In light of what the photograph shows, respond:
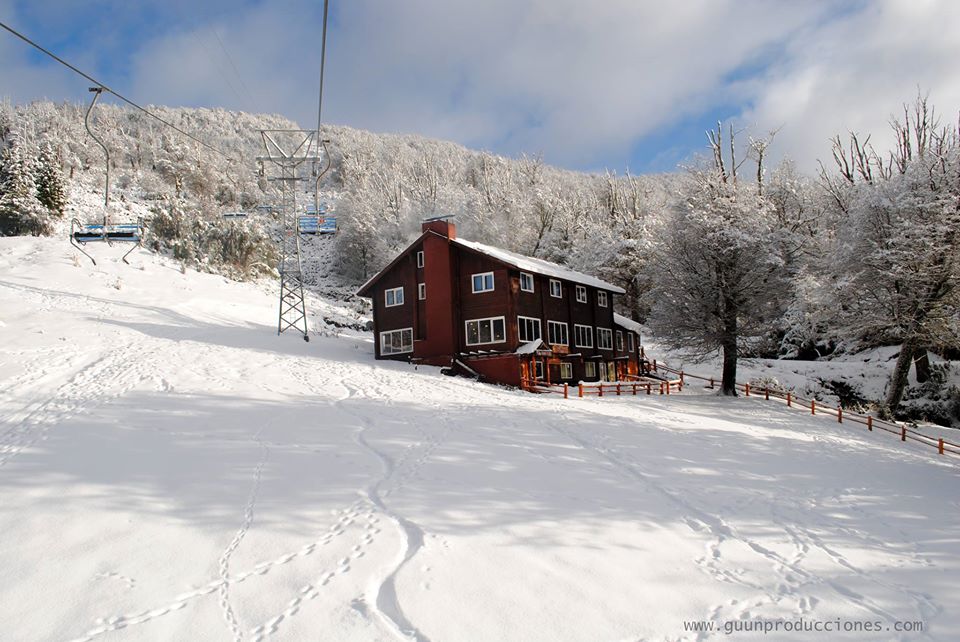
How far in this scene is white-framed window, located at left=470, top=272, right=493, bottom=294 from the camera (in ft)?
105

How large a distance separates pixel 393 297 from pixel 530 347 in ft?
35.6

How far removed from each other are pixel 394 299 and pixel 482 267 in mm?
7052

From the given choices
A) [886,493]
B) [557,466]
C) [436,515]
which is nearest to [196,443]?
[436,515]

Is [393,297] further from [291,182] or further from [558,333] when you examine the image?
[558,333]

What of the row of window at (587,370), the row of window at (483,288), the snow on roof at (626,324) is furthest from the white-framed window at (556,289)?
the snow on roof at (626,324)

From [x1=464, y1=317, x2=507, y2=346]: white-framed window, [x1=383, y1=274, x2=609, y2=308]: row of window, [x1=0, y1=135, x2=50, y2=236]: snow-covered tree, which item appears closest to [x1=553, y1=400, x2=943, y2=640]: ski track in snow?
[x1=464, y1=317, x2=507, y2=346]: white-framed window

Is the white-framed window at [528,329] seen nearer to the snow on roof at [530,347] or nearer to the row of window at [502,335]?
the row of window at [502,335]

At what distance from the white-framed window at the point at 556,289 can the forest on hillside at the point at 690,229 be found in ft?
18.2

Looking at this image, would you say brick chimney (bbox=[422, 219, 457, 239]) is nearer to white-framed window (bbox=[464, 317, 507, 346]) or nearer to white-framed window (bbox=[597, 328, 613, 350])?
white-framed window (bbox=[464, 317, 507, 346])

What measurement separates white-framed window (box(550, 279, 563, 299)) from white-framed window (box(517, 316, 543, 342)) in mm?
2805

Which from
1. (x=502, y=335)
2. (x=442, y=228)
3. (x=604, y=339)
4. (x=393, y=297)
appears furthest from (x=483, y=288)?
(x=604, y=339)

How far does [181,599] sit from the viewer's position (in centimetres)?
681

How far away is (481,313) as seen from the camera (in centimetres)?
3219

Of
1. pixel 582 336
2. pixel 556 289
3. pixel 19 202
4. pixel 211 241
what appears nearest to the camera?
pixel 556 289
